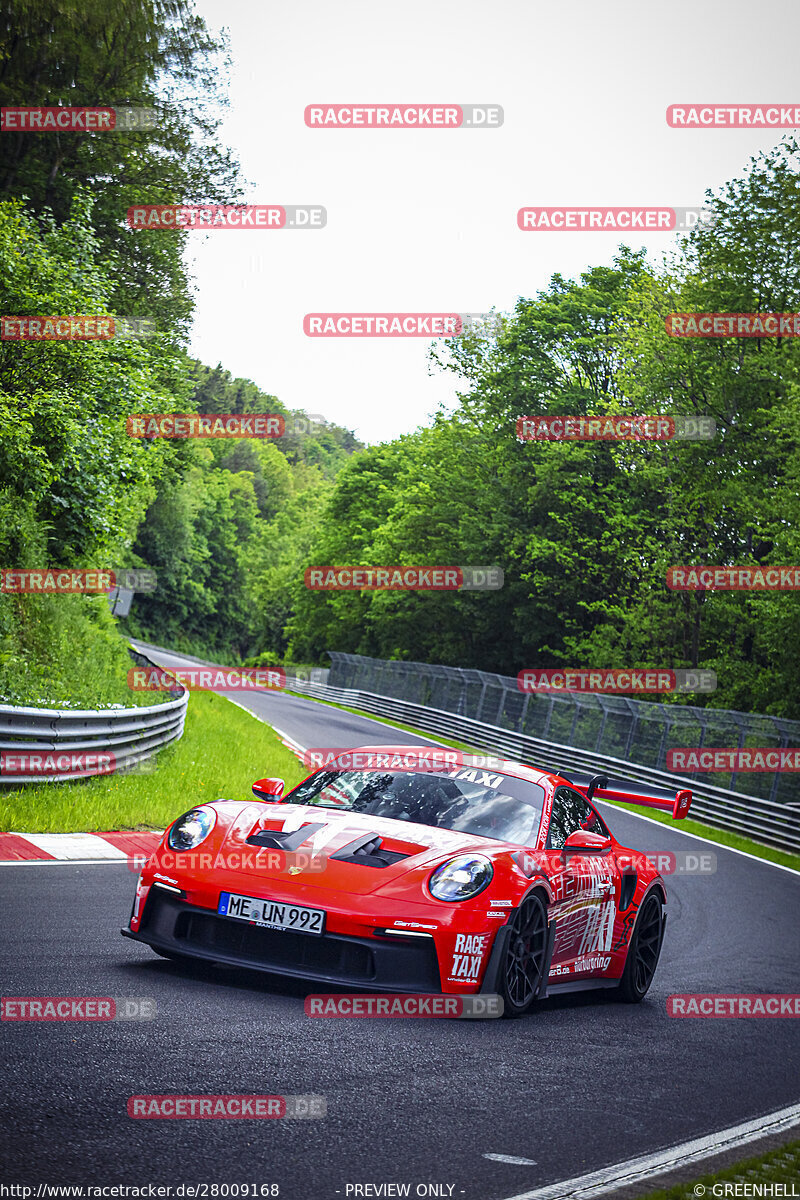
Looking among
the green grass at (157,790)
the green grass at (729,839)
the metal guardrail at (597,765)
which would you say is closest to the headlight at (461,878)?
the green grass at (157,790)

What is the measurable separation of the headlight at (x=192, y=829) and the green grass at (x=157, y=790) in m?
5.38

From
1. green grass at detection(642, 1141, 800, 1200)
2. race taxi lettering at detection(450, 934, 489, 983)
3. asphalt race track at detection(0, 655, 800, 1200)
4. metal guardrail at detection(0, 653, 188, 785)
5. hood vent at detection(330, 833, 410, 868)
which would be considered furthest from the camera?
metal guardrail at detection(0, 653, 188, 785)

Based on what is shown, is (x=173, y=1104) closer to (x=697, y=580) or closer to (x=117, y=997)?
(x=117, y=997)

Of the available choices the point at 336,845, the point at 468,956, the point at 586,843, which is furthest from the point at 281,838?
the point at 586,843

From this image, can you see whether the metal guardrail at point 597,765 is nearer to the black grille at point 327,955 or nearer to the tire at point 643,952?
the tire at point 643,952

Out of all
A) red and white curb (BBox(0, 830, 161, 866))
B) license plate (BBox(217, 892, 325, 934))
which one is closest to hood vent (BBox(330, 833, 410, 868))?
license plate (BBox(217, 892, 325, 934))

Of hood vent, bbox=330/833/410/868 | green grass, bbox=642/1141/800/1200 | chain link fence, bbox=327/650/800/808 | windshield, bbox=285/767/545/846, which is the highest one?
windshield, bbox=285/767/545/846

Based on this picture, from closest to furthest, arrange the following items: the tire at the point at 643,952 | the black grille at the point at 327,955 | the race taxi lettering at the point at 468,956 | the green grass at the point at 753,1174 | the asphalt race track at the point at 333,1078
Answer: the asphalt race track at the point at 333,1078
the green grass at the point at 753,1174
the black grille at the point at 327,955
the race taxi lettering at the point at 468,956
the tire at the point at 643,952

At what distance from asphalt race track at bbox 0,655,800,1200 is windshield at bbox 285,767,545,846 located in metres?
1.05

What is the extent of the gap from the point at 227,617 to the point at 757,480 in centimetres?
8722

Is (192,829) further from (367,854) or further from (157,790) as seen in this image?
(157,790)

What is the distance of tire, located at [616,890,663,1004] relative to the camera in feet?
26.8

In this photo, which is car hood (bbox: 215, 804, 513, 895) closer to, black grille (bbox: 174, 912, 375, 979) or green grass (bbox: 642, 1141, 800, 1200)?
black grille (bbox: 174, 912, 375, 979)

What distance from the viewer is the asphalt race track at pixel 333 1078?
3871 mm
